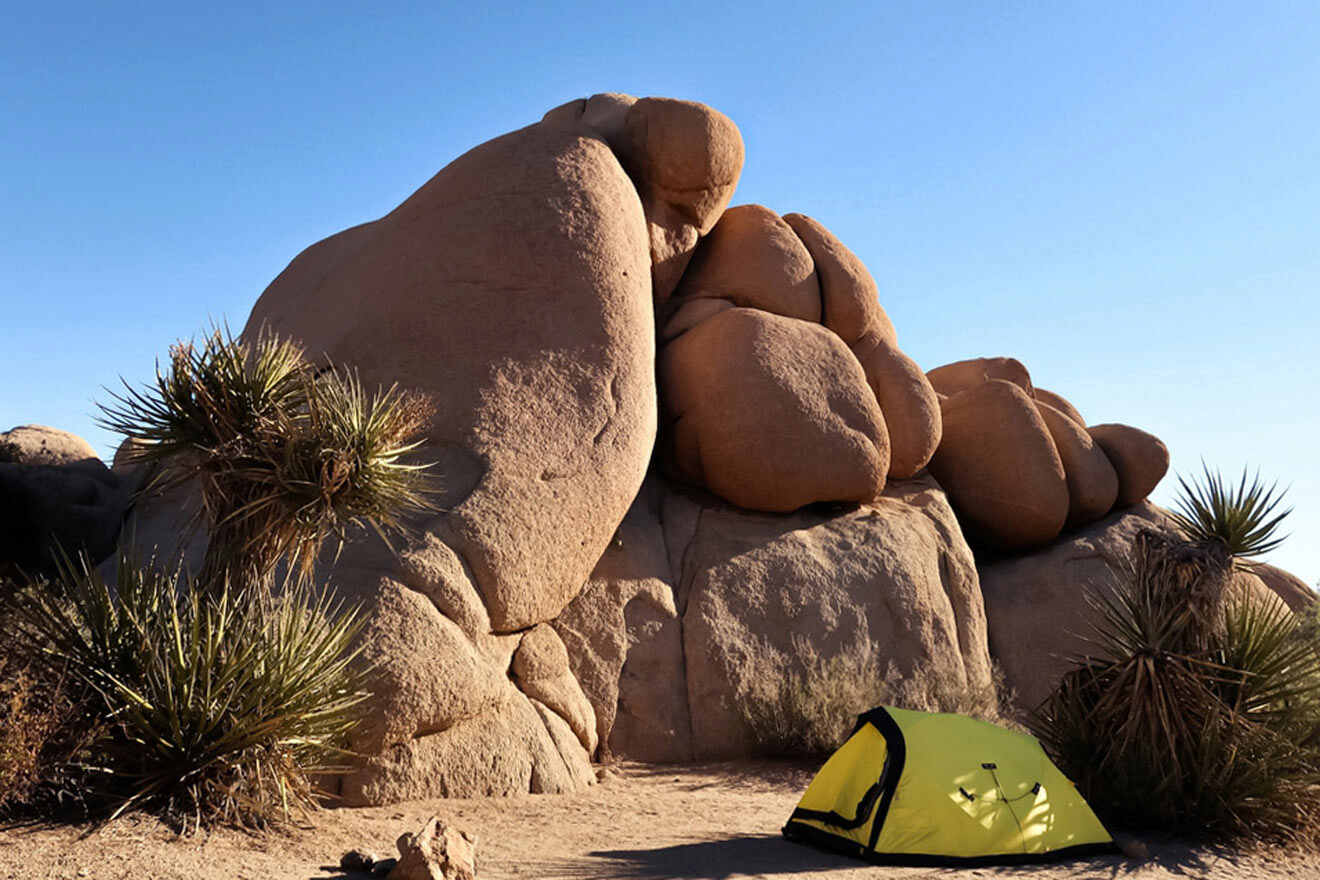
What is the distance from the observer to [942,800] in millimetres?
7188

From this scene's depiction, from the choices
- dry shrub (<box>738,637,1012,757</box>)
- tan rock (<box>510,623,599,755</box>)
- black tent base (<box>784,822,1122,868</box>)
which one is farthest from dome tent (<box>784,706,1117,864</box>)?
dry shrub (<box>738,637,1012,757</box>)

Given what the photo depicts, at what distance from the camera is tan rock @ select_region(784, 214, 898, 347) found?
15.0 m

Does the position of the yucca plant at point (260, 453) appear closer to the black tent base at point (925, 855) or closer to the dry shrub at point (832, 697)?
the black tent base at point (925, 855)

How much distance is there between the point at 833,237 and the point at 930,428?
126 inches

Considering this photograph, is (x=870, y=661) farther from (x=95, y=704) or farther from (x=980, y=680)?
(x=95, y=704)

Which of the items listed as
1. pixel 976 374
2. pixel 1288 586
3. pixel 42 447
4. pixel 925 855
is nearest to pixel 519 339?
pixel 925 855

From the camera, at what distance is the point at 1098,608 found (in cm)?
879

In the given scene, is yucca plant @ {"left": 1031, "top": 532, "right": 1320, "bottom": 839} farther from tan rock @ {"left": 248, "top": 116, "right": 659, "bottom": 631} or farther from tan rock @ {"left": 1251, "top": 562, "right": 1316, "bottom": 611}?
tan rock @ {"left": 1251, "top": 562, "right": 1316, "bottom": 611}

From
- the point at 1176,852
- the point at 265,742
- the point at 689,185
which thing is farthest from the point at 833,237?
the point at 265,742

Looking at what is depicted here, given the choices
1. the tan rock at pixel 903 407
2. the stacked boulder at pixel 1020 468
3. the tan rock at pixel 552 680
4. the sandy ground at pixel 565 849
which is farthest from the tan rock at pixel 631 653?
the stacked boulder at pixel 1020 468

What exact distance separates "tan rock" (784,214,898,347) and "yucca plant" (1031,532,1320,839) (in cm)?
684

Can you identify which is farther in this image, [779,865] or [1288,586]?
[1288,586]

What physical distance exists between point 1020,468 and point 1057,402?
128 inches

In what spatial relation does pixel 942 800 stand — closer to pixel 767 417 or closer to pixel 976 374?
pixel 767 417
